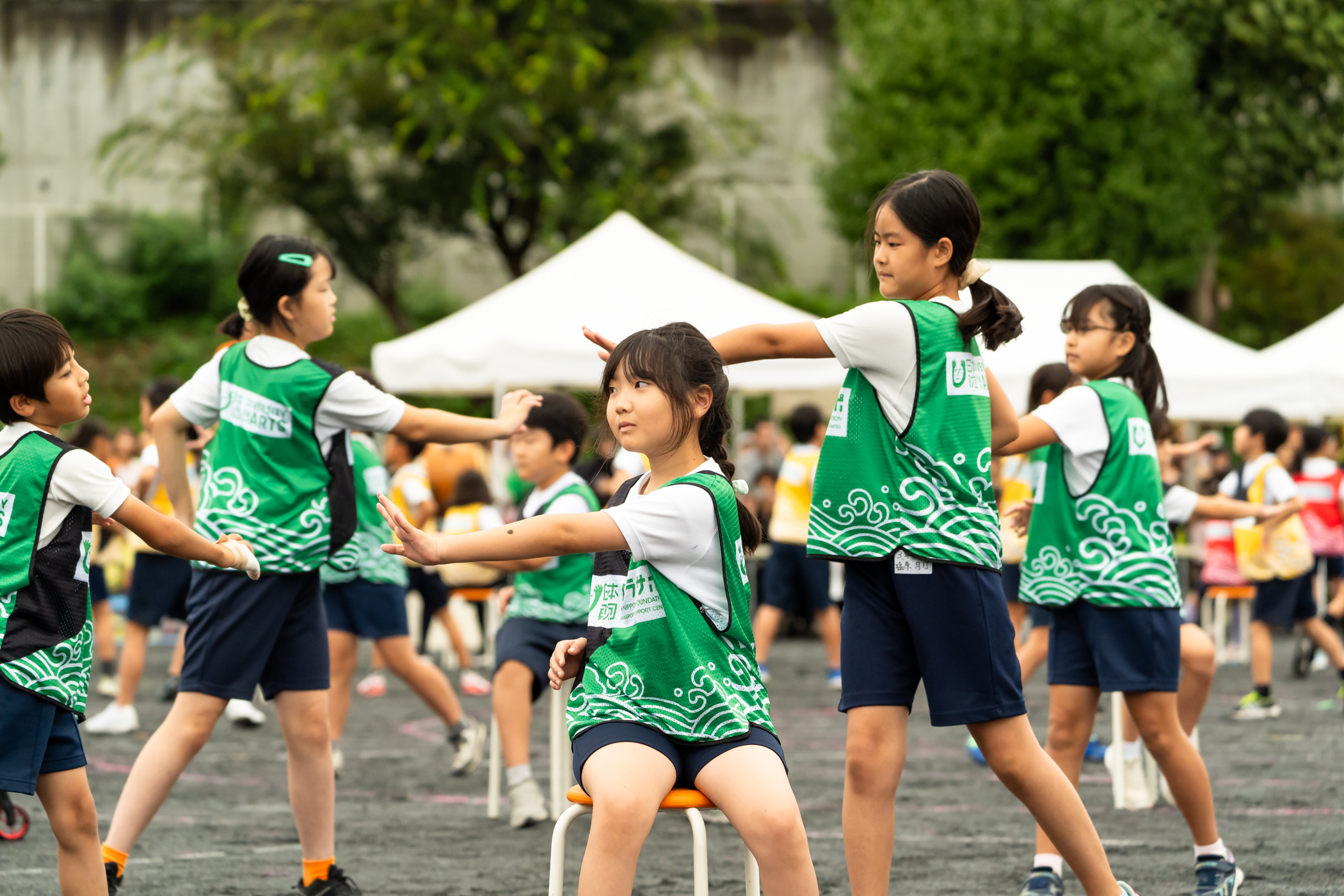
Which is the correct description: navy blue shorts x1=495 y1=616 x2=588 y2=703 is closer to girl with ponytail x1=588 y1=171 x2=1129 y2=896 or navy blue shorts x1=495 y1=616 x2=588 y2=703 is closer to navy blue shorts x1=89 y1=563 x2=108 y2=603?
girl with ponytail x1=588 y1=171 x2=1129 y2=896

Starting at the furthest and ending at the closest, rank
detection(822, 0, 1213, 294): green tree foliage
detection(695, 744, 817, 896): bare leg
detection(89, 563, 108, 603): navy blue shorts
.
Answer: detection(822, 0, 1213, 294): green tree foliage
detection(89, 563, 108, 603): navy blue shorts
detection(695, 744, 817, 896): bare leg

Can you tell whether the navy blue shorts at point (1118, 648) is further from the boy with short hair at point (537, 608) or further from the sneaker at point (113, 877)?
the sneaker at point (113, 877)

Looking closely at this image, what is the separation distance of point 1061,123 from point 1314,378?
9.44m

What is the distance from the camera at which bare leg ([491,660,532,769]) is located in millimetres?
5641

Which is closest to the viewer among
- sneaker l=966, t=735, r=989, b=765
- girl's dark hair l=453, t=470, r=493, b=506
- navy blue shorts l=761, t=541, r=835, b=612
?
sneaker l=966, t=735, r=989, b=765

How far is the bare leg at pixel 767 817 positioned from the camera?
9.68 feet

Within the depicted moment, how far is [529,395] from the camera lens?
435cm

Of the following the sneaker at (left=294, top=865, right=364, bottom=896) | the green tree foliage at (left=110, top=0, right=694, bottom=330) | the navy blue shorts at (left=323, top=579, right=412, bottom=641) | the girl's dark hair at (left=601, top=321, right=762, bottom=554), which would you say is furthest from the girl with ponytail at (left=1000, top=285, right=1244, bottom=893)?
the green tree foliage at (left=110, top=0, right=694, bottom=330)

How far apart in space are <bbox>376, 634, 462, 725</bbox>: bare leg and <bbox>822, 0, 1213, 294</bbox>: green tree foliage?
14.5m

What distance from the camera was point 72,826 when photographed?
137 inches

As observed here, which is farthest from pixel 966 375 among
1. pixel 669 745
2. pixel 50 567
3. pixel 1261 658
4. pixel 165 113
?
pixel 165 113

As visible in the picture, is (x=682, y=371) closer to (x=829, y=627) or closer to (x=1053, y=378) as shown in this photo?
(x=1053, y=378)

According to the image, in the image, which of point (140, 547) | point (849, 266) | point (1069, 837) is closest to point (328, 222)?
point (849, 266)

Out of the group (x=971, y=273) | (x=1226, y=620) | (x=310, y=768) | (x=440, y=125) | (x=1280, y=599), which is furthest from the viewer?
(x=440, y=125)
